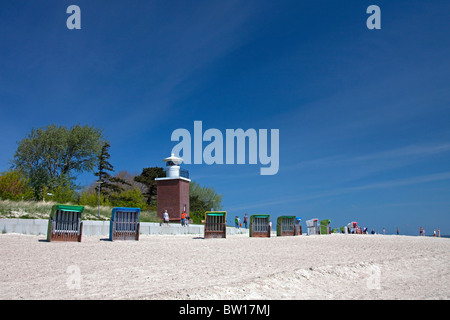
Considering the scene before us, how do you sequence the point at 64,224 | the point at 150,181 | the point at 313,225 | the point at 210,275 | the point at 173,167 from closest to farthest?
the point at 210,275 → the point at 64,224 → the point at 313,225 → the point at 173,167 → the point at 150,181

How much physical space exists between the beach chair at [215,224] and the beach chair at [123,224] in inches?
205

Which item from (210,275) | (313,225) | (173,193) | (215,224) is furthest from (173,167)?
(210,275)

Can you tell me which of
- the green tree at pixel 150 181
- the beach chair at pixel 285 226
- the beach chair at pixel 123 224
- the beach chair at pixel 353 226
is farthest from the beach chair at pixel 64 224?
the green tree at pixel 150 181

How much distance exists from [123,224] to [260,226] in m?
10.1

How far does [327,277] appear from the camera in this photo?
8.98 metres

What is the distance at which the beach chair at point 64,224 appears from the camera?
49.9ft

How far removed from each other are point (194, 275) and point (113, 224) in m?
10.1

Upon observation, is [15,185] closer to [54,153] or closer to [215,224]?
[54,153]

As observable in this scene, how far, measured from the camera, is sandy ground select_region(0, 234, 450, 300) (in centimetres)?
697

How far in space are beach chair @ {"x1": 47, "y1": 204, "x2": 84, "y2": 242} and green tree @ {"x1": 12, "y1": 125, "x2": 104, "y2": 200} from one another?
30.2m

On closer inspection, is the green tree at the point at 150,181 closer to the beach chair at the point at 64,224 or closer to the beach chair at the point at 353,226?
the beach chair at the point at 353,226

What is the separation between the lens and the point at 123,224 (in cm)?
1792
